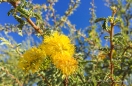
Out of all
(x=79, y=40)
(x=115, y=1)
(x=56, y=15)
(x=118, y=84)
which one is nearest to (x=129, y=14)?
(x=115, y=1)

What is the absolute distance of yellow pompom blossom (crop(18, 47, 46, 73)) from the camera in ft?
5.34

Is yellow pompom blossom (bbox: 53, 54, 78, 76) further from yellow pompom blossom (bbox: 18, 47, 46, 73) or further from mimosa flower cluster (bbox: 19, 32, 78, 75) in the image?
yellow pompom blossom (bbox: 18, 47, 46, 73)

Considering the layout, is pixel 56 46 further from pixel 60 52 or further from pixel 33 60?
pixel 33 60

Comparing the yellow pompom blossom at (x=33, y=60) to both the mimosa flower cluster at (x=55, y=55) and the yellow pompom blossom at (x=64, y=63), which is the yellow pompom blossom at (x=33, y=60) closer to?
the mimosa flower cluster at (x=55, y=55)

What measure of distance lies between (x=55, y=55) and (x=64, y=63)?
0.23ft

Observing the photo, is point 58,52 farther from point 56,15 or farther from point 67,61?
point 56,15

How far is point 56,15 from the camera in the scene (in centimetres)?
378

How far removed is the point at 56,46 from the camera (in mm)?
1575

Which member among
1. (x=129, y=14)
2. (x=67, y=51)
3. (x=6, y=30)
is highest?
(x=129, y=14)

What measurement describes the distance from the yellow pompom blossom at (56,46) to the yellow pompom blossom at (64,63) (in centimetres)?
3

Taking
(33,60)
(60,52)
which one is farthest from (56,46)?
(33,60)

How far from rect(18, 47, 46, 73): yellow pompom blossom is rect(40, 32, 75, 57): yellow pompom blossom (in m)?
0.05

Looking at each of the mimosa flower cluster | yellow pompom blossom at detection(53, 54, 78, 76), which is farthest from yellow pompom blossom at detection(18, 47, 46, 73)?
yellow pompom blossom at detection(53, 54, 78, 76)

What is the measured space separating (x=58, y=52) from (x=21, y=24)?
1.60ft
